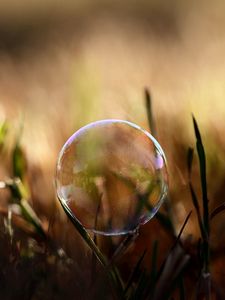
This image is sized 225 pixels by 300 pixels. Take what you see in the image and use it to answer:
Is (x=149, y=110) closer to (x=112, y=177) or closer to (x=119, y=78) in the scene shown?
(x=112, y=177)

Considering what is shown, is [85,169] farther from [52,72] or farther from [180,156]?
[52,72]

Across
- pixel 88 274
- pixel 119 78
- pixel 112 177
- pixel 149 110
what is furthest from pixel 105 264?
pixel 119 78

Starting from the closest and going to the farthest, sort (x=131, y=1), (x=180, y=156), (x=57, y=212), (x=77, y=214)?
(x=77, y=214), (x=57, y=212), (x=180, y=156), (x=131, y=1)

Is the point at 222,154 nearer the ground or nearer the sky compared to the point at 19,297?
nearer the ground

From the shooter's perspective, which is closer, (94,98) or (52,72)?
(94,98)

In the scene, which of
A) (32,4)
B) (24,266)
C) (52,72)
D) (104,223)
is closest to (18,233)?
(24,266)

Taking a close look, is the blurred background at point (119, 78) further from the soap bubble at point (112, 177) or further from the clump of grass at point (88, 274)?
the clump of grass at point (88, 274)
